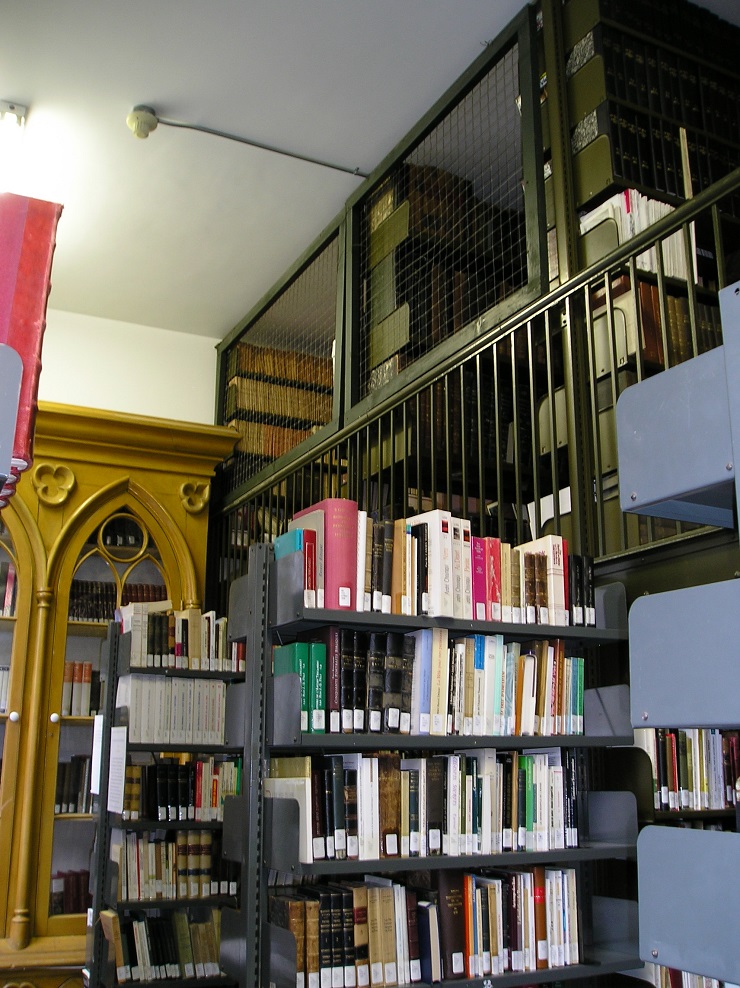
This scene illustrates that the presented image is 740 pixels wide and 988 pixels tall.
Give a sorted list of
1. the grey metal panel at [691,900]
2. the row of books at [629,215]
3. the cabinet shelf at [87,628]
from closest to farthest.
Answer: the grey metal panel at [691,900], the row of books at [629,215], the cabinet shelf at [87,628]

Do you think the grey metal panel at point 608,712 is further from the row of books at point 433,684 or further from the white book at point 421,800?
the white book at point 421,800

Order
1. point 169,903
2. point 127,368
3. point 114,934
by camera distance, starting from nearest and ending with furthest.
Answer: point 114,934, point 169,903, point 127,368

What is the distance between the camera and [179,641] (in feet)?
13.3

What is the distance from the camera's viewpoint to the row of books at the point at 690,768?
8.29ft

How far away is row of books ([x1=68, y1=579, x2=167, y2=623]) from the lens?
184 inches

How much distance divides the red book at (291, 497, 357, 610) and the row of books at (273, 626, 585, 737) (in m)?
0.08

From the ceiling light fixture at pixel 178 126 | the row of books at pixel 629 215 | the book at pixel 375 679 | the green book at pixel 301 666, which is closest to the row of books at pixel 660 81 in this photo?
the row of books at pixel 629 215

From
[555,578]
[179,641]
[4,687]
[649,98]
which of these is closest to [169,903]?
[179,641]

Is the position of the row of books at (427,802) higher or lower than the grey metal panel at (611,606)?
lower

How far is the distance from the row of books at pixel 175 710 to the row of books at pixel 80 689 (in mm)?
914

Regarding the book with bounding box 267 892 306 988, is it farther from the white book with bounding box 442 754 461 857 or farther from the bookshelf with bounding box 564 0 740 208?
the bookshelf with bounding box 564 0 740 208

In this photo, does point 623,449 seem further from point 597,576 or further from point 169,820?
point 169,820

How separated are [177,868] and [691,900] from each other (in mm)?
2844

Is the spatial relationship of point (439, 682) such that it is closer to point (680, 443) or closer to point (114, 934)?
point (680, 443)
